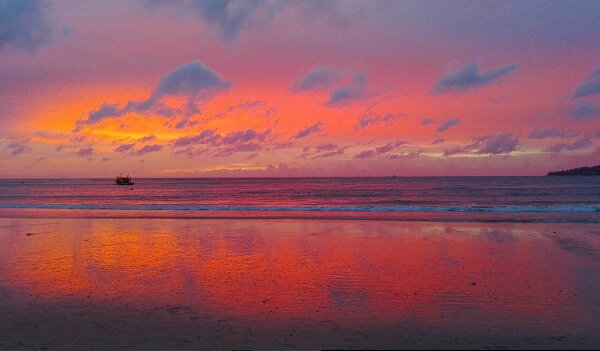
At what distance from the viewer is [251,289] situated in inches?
412

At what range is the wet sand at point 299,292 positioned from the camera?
753 centimetres

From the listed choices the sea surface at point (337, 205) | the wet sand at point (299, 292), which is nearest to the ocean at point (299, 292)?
the wet sand at point (299, 292)

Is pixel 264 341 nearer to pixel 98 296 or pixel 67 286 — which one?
pixel 98 296

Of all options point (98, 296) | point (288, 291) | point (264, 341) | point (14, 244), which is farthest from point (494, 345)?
point (14, 244)

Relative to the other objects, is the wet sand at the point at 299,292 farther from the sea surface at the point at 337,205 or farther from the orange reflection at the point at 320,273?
the sea surface at the point at 337,205

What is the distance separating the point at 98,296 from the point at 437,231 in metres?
16.0

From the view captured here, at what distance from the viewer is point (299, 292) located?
33.3ft

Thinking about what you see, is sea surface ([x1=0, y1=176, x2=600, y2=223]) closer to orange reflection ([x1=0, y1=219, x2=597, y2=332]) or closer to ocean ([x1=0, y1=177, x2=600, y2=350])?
orange reflection ([x1=0, y1=219, x2=597, y2=332])

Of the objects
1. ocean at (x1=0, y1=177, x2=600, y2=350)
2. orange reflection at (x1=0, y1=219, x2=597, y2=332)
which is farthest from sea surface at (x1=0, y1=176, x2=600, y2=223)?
ocean at (x1=0, y1=177, x2=600, y2=350)

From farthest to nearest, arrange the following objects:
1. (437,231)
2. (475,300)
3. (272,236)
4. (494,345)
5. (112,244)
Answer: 1. (437,231)
2. (272,236)
3. (112,244)
4. (475,300)
5. (494,345)

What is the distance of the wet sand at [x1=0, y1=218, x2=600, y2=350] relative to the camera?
7.53 metres

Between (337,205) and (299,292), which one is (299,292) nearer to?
(299,292)

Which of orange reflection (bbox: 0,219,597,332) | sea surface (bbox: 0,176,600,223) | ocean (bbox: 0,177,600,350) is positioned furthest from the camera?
sea surface (bbox: 0,176,600,223)

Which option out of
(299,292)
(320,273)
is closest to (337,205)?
(320,273)
